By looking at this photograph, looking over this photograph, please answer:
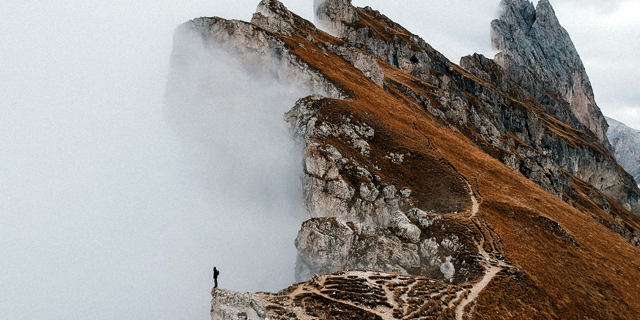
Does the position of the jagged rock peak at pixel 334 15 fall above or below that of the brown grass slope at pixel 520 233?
above

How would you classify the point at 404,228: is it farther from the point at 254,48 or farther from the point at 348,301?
the point at 254,48

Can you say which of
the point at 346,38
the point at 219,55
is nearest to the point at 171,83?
the point at 219,55

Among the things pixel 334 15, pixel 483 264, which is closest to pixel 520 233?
pixel 483 264

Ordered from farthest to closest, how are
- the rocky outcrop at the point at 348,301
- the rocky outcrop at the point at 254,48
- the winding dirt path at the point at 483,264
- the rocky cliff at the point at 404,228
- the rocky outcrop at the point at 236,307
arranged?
the rocky outcrop at the point at 254,48 → the winding dirt path at the point at 483,264 → the rocky cliff at the point at 404,228 → the rocky outcrop at the point at 348,301 → the rocky outcrop at the point at 236,307

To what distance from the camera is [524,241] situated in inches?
1811

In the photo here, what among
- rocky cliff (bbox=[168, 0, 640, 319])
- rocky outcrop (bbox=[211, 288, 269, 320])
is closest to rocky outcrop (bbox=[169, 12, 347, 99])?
rocky cliff (bbox=[168, 0, 640, 319])

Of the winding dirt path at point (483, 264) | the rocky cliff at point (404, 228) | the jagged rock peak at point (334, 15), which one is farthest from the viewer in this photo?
the jagged rock peak at point (334, 15)

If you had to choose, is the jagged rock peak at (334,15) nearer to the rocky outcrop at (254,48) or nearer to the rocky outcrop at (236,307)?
the rocky outcrop at (254,48)

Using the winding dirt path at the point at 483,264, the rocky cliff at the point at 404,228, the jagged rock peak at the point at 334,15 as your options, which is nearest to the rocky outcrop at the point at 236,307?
the rocky cliff at the point at 404,228

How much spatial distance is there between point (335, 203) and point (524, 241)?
26719mm

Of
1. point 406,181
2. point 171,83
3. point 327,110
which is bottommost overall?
point 406,181

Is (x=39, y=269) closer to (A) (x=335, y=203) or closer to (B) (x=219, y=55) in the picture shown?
(B) (x=219, y=55)

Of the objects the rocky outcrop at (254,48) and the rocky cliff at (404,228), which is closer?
the rocky cliff at (404,228)

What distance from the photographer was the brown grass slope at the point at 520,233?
116ft
